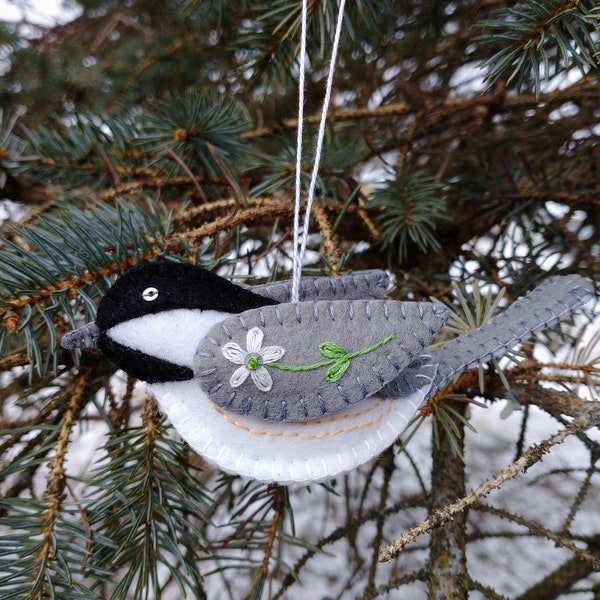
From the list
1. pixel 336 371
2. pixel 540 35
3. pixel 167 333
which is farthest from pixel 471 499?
pixel 540 35

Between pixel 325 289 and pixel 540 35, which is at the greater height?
pixel 540 35

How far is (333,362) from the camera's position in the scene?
32cm

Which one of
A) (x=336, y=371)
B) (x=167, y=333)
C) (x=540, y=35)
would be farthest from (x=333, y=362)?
(x=540, y=35)

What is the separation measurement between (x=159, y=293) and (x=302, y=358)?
10cm

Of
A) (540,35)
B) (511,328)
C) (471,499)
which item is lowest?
(471,499)

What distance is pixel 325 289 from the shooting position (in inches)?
13.6

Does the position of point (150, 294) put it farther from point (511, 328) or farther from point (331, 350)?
point (511, 328)

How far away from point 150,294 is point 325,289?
12 centimetres

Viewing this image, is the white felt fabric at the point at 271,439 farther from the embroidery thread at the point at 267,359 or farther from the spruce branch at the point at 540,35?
the spruce branch at the point at 540,35

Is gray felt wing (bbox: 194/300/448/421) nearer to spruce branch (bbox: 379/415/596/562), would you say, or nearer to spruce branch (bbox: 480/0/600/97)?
spruce branch (bbox: 379/415/596/562)

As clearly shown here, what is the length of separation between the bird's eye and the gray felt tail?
192mm

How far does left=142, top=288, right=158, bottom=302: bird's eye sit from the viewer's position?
0.32 meters

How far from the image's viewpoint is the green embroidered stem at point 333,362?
31 cm

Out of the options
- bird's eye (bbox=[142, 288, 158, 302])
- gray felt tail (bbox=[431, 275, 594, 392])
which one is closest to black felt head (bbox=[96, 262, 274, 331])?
bird's eye (bbox=[142, 288, 158, 302])
